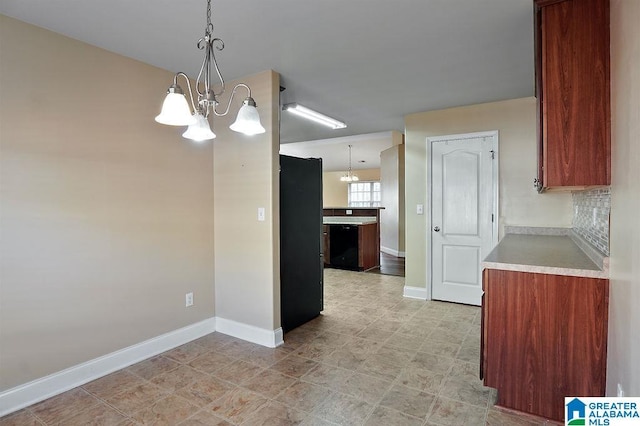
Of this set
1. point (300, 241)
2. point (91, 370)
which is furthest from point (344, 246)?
point (91, 370)

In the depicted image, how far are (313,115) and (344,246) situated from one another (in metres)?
2.83

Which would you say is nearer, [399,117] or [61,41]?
[61,41]

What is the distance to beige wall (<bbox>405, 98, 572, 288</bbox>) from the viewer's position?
3.70 m

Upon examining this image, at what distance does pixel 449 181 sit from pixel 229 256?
9.27ft

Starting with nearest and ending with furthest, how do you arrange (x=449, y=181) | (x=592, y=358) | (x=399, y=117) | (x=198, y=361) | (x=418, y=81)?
(x=592, y=358) < (x=198, y=361) < (x=418, y=81) < (x=449, y=181) < (x=399, y=117)

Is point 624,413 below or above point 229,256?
below

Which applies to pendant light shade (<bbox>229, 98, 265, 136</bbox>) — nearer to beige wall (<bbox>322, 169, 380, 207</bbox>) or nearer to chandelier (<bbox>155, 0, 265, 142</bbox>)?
chandelier (<bbox>155, 0, 265, 142</bbox>)

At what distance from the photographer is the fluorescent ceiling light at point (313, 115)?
12.7ft

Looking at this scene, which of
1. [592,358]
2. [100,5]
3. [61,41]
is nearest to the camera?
[592,358]

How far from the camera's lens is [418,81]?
10.7 ft

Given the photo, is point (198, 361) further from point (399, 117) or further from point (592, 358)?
point (399, 117)

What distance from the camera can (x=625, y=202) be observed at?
1471 millimetres

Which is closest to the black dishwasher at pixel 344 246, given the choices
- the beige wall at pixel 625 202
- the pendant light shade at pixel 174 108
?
the beige wall at pixel 625 202

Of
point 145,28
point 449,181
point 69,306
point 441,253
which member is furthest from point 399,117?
point 69,306
